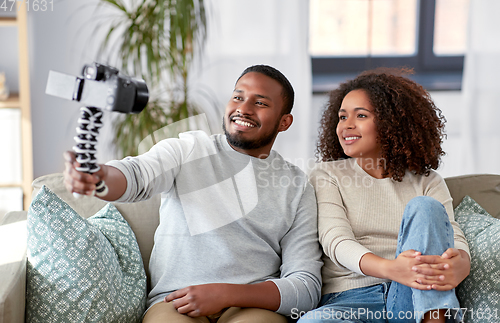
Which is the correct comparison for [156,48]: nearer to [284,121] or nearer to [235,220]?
[284,121]

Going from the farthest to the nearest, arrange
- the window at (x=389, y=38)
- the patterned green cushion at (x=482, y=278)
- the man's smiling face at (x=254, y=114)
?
1. the window at (x=389, y=38)
2. the man's smiling face at (x=254, y=114)
3. the patterned green cushion at (x=482, y=278)

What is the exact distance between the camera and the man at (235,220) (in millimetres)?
1175

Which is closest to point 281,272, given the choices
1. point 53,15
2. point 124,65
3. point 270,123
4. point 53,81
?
point 270,123

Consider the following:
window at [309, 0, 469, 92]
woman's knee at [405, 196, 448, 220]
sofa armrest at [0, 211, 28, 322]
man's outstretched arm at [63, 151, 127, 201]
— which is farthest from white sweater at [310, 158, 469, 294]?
window at [309, 0, 469, 92]

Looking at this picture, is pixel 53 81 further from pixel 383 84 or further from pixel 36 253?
pixel 383 84

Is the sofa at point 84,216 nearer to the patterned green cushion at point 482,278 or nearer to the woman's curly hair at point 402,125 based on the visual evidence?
the patterned green cushion at point 482,278

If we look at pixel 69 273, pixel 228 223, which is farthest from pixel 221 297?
pixel 69 273

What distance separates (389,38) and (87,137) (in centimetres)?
275

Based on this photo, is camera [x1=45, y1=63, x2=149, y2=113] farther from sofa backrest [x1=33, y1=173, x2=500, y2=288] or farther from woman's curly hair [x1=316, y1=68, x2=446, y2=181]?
woman's curly hair [x1=316, y1=68, x2=446, y2=181]

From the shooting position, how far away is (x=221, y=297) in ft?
3.79

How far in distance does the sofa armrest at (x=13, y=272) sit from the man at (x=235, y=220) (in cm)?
30

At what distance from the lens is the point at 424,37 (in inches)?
122

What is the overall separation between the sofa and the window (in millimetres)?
1519

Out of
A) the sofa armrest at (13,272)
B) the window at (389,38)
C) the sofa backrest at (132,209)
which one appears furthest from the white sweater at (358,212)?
the window at (389,38)
